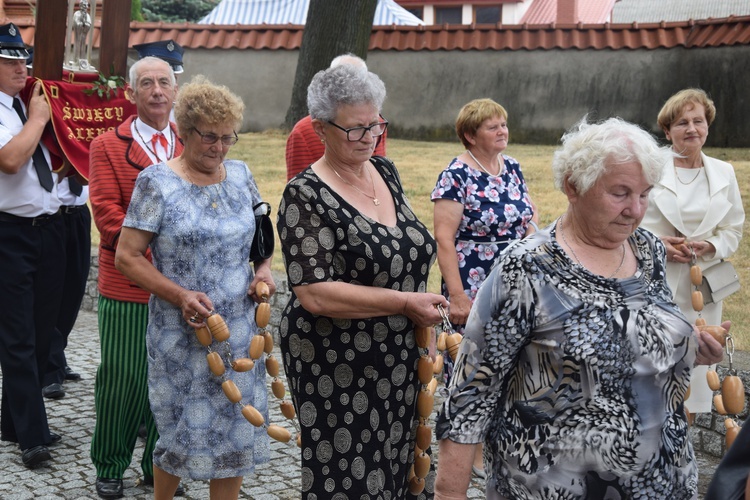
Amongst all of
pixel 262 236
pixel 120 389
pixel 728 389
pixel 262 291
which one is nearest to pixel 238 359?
pixel 262 291

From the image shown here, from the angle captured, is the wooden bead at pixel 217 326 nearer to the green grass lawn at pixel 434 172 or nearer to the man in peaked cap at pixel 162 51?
the man in peaked cap at pixel 162 51

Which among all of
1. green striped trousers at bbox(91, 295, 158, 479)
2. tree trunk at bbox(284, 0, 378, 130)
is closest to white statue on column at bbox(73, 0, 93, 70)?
green striped trousers at bbox(91, 295, 158, 479)

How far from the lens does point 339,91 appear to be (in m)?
3.47

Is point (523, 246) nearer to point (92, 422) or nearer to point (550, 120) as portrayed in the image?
point (92, 422)

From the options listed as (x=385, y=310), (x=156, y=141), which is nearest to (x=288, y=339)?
(x=385, y=310)

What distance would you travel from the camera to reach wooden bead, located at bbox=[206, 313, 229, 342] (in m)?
3.94

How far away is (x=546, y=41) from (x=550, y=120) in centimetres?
122

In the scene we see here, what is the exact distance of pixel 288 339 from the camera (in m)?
3.52

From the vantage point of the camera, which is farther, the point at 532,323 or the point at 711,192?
the point at 711,192

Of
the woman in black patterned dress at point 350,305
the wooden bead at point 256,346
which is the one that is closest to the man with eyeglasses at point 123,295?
the wooden bead at point 256,346

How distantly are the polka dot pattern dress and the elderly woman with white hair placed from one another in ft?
1.95

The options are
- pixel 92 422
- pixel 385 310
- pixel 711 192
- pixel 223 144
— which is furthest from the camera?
pixel 92 422

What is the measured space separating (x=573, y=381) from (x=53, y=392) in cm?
482

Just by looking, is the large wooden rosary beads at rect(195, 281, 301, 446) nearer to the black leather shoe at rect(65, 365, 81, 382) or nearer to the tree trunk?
the black leather shoe at rect(65, 365, 81, 382)
